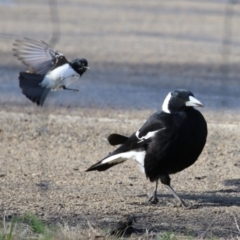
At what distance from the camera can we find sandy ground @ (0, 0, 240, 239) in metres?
7.39

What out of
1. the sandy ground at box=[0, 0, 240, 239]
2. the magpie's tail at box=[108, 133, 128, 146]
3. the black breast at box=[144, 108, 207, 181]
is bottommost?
the sandy ground at box=[0, 0, 240, 239]

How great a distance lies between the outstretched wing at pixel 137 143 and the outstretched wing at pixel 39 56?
0.82 metres

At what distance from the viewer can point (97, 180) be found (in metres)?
8.55

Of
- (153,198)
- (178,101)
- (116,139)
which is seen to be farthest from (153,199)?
(178,101)

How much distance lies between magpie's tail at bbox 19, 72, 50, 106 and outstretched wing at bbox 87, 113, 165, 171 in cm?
74

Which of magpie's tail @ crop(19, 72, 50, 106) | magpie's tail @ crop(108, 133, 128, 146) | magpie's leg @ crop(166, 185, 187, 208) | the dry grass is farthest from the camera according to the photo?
magpie's tail @ crop(108, 133, 128, 146)

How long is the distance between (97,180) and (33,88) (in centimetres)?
115

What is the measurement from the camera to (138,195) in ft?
26.4

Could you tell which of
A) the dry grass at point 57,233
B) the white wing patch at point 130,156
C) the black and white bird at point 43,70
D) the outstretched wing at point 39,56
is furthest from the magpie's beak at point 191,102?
the dry grass at point 57,233

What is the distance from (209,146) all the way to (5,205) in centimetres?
327

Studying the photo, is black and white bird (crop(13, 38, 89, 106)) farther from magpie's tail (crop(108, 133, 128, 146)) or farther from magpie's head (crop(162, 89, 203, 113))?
magpie's head (crop(162, 89, 203, 113))

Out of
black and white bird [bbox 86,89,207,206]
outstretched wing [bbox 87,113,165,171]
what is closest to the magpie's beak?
black and white bird [bbox 86,89,207,206]

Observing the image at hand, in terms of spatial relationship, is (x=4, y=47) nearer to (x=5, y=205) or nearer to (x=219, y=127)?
(x=219, y=127)

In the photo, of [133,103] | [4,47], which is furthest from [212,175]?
[4,47]
